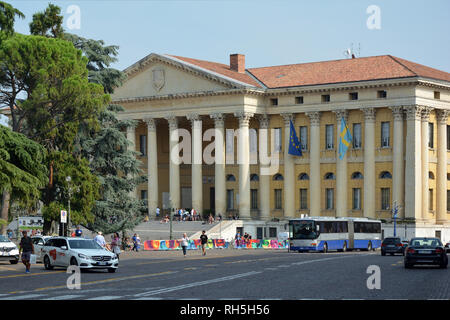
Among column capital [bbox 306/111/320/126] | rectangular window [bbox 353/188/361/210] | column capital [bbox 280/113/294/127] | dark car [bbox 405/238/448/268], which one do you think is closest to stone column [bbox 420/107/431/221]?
rectangular window [bbox 353/188/361/210]

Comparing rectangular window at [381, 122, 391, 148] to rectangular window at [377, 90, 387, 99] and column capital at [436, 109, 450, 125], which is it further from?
column capital at [436, 109, 450, 125]

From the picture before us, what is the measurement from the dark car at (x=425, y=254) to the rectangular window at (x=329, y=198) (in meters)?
44.5

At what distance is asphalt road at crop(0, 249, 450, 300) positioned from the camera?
24.8m

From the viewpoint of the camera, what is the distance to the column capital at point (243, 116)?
85375 mm

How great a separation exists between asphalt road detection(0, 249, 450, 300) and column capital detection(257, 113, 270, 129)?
156 feet

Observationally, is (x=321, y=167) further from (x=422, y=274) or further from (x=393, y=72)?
(x=422, y=274)

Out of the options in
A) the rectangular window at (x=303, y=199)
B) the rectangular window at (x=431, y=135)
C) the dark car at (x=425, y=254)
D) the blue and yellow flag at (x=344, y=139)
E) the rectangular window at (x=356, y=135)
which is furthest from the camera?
the rectangular window at (x=303, y=199)

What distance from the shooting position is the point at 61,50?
5250cm

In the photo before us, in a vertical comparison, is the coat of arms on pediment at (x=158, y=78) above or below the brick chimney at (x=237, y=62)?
below

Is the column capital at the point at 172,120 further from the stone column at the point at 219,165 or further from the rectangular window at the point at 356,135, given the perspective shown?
the rectangular window at the point at 356,135

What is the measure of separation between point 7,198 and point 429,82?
4007 cm

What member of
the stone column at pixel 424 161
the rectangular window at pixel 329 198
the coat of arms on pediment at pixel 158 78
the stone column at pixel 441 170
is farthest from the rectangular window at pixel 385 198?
the coat of arms on pediment at pixel 158 78

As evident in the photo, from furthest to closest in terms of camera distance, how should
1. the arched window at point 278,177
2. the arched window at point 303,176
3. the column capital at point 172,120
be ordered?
the column capital at point 172,120 < the arched window at point 278,177 < the arched window at point 303,176

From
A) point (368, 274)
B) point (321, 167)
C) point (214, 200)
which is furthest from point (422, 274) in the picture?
point (214, 200)
